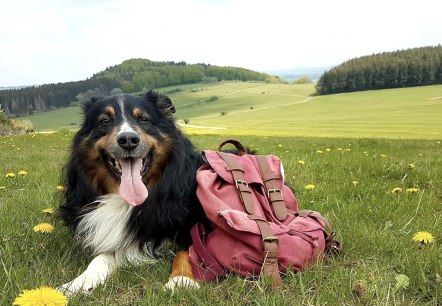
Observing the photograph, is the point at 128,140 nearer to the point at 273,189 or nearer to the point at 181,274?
the point at 181,274

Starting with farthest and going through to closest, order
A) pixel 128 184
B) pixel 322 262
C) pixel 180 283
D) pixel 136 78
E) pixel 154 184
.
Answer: pixel 136 78, pixel 154 184, pixel 128 184, pixel 322 262, pixel 180 283

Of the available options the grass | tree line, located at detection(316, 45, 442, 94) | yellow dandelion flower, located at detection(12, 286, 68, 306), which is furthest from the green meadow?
tree line, located at detection(316, 45, 442, 94)

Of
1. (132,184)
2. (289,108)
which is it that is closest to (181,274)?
(132,184)

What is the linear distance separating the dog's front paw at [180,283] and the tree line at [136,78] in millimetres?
54767

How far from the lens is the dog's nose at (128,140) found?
2963mm

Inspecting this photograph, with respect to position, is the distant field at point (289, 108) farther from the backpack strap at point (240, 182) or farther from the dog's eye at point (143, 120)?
the dog's eye at point (143, 120)

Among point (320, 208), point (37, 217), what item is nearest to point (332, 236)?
point (320, 208)

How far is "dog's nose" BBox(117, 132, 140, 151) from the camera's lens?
2963mm

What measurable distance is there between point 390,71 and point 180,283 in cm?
8690

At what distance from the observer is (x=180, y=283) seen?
8.23 ft

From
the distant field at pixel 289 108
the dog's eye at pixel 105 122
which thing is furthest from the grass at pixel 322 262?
the distant field at pixel 289 108

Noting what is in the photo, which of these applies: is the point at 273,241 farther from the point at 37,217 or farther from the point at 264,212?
the point at 37,217

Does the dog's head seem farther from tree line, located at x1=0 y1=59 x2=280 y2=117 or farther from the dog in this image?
tree line, located at x1=0 y1=59 x2=280 y2=117

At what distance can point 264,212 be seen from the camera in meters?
3.15
